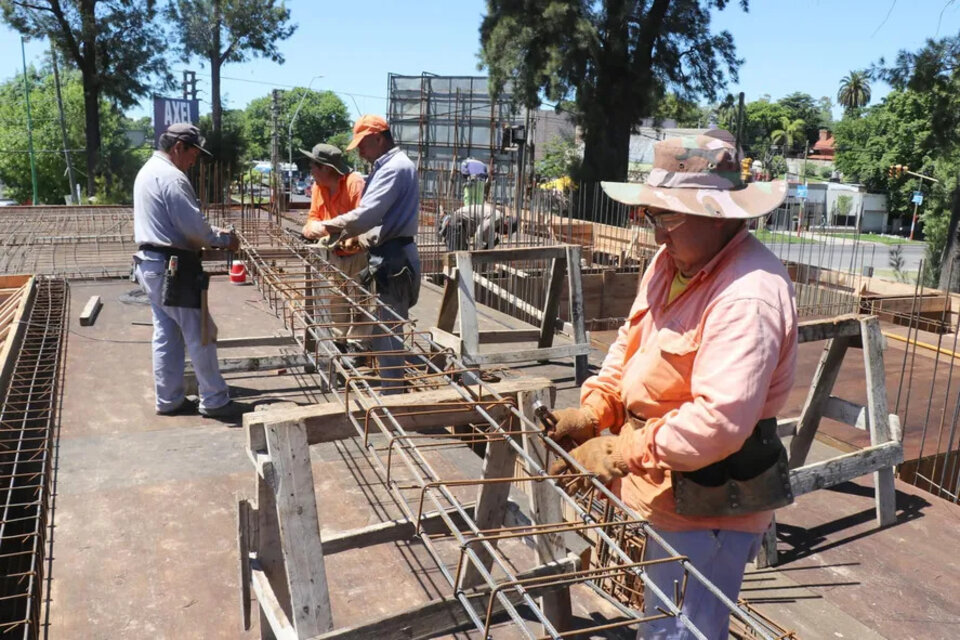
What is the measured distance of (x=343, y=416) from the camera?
2457mm

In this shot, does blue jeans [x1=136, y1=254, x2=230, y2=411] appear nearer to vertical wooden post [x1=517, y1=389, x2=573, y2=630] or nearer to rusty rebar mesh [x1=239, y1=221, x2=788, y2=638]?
rusty rebar mesh [x1=239, y1=221, x2=788, y2=638]

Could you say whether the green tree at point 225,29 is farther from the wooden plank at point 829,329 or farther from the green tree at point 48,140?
the wooden plank at point 829,329

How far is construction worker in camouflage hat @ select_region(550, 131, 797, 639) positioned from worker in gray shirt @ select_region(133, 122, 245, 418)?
3314 mm

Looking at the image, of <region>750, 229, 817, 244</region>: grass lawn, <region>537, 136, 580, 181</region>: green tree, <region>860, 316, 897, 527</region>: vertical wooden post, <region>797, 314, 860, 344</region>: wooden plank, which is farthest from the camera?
<region>537, 136, 580, 181</region>: green tree

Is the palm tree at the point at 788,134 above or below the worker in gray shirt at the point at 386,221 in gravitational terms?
above

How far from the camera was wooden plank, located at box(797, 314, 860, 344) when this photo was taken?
4039mm

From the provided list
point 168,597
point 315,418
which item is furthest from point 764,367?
point 168,597

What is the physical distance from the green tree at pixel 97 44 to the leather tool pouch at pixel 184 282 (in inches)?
1007

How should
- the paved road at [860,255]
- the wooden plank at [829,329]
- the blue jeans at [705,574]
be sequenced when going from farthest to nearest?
the paved road at [860,255]
the wooden plank at [829,329]
the blue jeans at [705,574]

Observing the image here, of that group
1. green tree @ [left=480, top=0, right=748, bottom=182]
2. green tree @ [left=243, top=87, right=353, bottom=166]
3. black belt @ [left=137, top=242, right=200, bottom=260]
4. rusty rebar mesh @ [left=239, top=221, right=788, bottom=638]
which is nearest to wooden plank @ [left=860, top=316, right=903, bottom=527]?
rusty rebar mesh @ [left=239, top=221, right=788, bottom=638]

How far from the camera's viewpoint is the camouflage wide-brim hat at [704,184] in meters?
2.00

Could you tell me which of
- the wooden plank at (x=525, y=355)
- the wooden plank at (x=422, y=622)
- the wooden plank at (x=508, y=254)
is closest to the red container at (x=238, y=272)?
the wooden plank at (x=508, y=254)

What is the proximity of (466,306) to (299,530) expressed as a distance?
3.47 metres

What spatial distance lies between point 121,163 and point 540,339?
36.0m
